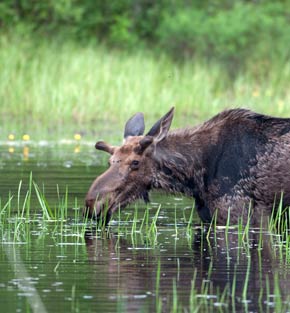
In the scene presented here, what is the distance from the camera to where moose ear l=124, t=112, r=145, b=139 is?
474 inches

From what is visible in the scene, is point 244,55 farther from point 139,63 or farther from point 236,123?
point 236,123

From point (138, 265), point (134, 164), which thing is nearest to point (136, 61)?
point (134, 164)

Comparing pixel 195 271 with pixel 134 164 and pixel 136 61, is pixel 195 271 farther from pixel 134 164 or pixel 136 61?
pixel 136 61

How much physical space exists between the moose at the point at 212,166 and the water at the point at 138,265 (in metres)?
0.29

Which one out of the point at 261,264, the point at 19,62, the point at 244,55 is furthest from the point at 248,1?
the point at 261,264

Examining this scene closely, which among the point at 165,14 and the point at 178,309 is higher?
the point at 165,14

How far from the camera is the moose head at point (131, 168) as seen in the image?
11.5 m

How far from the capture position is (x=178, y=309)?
7320 mm

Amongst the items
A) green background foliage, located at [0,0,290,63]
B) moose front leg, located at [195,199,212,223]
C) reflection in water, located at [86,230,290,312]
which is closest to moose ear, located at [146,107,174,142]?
moose front leg, located at [195,199,212,223]

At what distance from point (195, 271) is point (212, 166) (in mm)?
3141

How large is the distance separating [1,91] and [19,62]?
1.70m

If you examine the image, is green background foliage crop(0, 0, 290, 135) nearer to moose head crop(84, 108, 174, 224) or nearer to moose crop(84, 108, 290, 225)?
moose crop(84, 108, 290, 225)

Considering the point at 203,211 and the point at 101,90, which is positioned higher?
the point at 101,90

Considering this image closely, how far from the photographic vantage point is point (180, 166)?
11.8m
